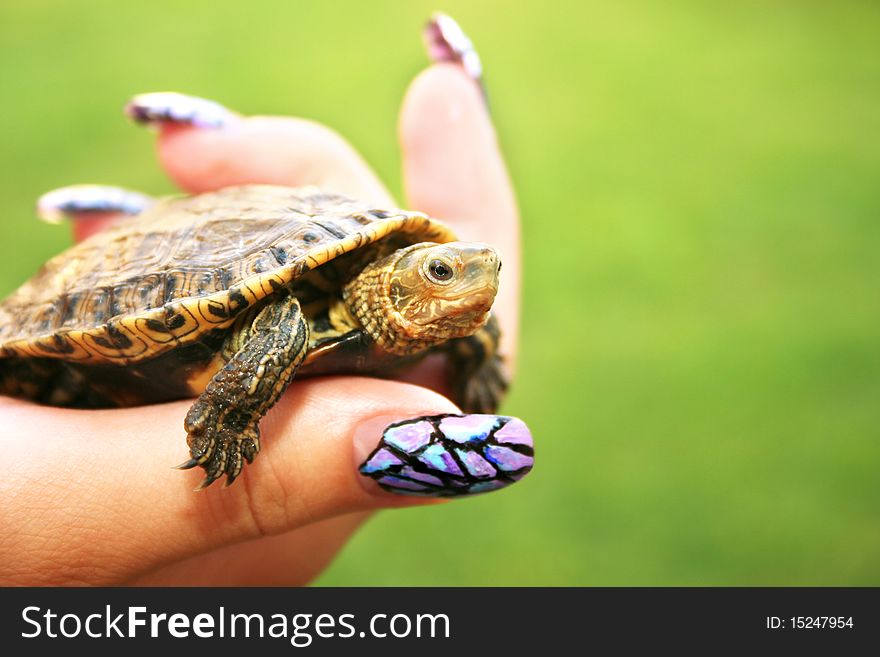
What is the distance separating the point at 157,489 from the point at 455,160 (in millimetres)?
785

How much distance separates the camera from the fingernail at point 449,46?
1368 mm

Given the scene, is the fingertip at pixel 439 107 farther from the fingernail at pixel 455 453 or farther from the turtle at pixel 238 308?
the fingernail at pixel 455 453

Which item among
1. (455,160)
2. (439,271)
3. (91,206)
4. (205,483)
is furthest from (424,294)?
(91,206)

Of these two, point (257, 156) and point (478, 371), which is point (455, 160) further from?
point (478, 371)

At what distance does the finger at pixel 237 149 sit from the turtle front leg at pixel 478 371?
1.32 ft

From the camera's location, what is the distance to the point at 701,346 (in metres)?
2.10

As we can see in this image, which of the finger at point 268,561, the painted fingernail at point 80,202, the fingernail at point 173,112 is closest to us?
the finger at point 268,561

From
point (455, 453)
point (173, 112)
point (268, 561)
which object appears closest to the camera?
point (455, 453)

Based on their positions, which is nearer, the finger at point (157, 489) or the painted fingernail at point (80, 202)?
the finger at point (157, 489)

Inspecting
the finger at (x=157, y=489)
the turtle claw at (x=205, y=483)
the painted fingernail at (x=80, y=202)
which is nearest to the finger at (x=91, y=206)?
the painted fingernail at (x=80, y=202)

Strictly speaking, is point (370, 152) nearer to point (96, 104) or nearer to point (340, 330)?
point (96, 104)

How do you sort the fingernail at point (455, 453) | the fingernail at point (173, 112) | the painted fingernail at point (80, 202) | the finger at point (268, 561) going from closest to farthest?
1. the fingernail at point (455, 453)
2. the finger at point (268, 561)
3. the fingernail at point (173, 112)
4. the painted fingernail at point (80, 202)

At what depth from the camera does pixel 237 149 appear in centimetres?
133

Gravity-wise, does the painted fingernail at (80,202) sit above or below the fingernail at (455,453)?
above
